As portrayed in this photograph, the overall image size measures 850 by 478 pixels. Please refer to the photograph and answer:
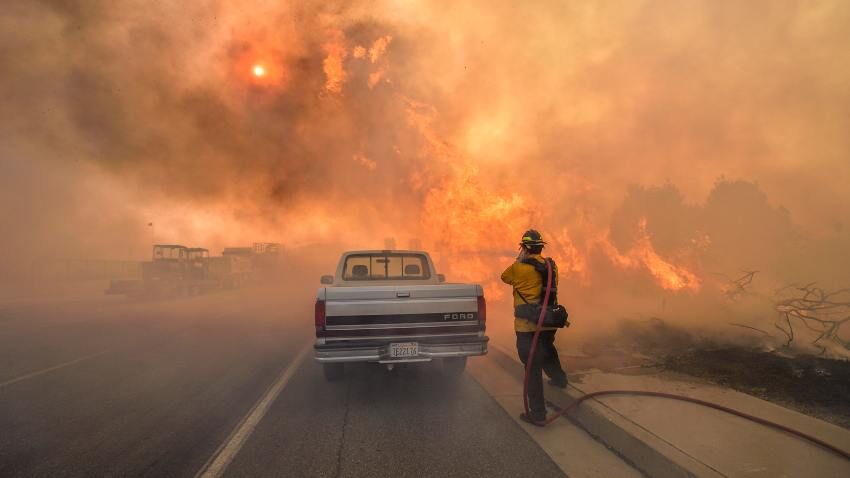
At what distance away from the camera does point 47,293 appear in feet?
86.3

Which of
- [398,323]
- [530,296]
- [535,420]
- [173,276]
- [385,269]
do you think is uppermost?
[173,276]

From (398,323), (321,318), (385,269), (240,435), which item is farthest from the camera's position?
→ (385,269)

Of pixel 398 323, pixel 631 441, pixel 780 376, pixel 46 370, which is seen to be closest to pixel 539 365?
pixel 631 441

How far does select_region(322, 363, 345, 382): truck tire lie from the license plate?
133cm

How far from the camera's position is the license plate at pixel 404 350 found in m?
5.54

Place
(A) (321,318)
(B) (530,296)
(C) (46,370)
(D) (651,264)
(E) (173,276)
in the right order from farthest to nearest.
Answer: (E) (173,276) → (D) (651,264) → (C) (46,370) → (A) (321,318) → (B) (530,296)

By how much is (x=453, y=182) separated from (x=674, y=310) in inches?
341

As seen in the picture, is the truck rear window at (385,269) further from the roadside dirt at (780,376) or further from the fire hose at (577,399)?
the roadside dirt at (780,376)

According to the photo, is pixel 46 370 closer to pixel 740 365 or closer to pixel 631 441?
pixel 631 441

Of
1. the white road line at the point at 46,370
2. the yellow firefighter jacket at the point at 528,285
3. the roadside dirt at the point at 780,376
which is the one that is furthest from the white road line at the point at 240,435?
the roadside dirt at the point at 780,376

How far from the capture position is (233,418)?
4871 mm

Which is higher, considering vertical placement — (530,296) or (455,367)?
(530,296)

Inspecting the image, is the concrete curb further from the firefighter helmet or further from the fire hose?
the firefighter helmet

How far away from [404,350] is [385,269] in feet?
8.36
